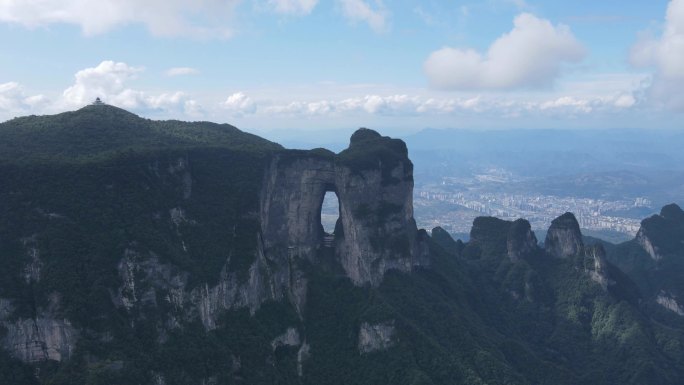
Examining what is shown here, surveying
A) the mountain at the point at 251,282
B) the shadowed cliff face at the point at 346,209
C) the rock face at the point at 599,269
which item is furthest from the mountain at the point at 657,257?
the shadowed cliff face at the point at 346,209

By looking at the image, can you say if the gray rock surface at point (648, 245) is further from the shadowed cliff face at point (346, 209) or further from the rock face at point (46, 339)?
the rock face at point (46, 339)

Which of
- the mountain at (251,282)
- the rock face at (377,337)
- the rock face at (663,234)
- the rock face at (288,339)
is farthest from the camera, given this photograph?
the rock face at (663,234)

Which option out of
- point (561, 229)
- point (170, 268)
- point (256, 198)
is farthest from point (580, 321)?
point (170, 268)

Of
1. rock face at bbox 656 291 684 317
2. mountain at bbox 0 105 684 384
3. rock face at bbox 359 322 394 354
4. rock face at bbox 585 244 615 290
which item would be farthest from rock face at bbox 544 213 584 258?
rock face at bbox 359 322 394 354

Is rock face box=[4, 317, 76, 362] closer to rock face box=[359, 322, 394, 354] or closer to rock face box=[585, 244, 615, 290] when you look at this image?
rock face box=[359, 322, 394, 354]

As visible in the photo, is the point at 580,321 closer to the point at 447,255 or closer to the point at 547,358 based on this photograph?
the point at 547,358

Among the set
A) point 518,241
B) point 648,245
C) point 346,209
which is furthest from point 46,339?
point 648,245
